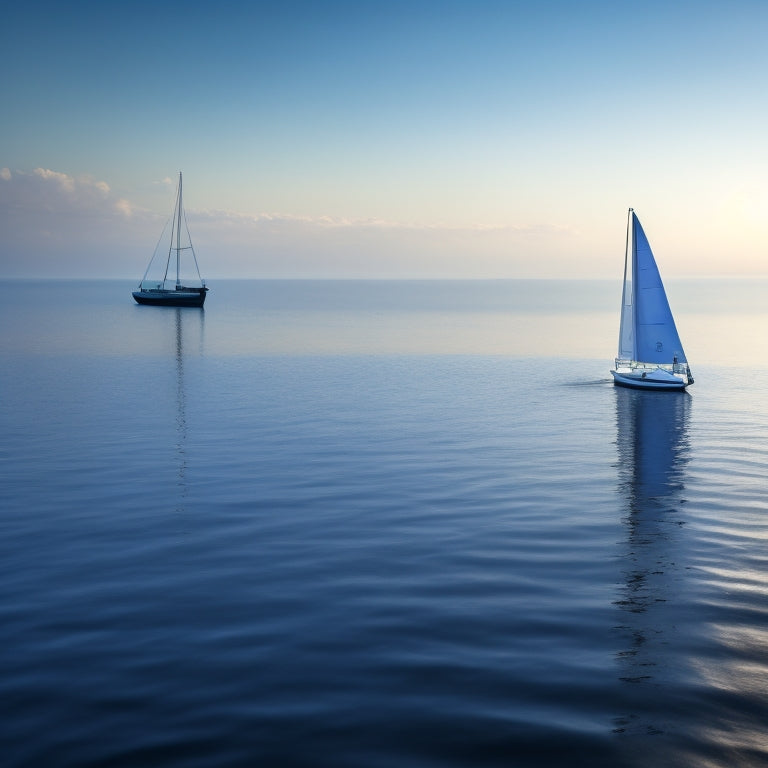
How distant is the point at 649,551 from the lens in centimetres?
2841

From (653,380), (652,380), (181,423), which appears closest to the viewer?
(181,423)

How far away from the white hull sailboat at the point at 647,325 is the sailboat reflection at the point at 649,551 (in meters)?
14.0

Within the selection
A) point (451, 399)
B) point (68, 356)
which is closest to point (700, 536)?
point (451, 399)

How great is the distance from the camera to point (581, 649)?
19.3 meters

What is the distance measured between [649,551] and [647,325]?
52.8 meters

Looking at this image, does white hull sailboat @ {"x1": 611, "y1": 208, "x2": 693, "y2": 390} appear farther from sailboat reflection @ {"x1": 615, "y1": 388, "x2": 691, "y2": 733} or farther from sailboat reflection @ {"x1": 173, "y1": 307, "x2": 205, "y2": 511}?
sailboat reflection @ {"x1": 173, "y1": 307, "x2": 205, "y2": 511}

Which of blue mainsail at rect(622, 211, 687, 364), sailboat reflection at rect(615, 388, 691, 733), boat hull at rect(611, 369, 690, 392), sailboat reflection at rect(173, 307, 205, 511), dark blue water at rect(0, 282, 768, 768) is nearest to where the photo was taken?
dark blue water at rect(0, 282, 768, 768)

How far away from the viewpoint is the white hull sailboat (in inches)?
2968

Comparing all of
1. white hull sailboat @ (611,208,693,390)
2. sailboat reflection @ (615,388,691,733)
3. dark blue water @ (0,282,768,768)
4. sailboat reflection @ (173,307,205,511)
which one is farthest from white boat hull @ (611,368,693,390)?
sailboat reflection @ (173,307,205,511)

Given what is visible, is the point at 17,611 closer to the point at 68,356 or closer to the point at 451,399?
the point at 451,399

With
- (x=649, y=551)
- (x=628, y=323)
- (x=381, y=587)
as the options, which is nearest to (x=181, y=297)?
(x=628, y=323)

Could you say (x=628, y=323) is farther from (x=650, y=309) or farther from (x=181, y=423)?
(x=181, y=423)

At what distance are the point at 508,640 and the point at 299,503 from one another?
16.7 meters

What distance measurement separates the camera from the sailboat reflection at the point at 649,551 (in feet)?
59.3
